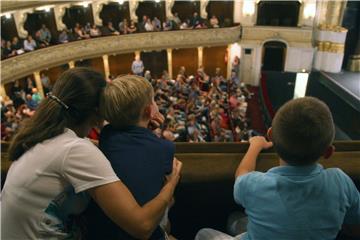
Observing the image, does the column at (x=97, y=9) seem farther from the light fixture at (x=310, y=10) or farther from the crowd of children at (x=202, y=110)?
the light fixture at (x=310, y=10)

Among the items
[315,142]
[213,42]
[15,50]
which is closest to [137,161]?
[315,142]

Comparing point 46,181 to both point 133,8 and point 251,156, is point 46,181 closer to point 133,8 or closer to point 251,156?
point 251,156

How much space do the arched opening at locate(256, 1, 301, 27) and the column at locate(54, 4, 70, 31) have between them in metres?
11.1

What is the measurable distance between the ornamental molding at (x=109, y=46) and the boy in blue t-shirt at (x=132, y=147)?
1402 cm

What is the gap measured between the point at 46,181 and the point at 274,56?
20.9 metres

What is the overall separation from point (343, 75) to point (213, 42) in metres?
7.41

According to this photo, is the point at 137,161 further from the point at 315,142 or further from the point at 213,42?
the point at 213,42

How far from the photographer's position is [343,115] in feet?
50.9

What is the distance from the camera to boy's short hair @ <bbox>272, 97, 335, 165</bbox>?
148 cm

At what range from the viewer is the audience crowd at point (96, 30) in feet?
50.2

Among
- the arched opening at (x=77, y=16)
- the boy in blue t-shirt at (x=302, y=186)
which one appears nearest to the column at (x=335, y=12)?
the arched opening at (x=77, y=16)

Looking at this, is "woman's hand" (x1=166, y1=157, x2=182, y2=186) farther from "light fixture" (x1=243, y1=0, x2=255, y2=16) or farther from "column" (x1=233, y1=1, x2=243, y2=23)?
"column" (x1=233, y1=1, x2=243, y2=23)

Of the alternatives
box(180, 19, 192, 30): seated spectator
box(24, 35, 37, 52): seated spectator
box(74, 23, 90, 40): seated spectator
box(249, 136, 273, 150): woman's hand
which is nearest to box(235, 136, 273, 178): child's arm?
box(249, 136, 273, 150): woman's hand

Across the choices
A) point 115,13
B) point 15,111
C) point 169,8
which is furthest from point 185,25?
point 15,111
